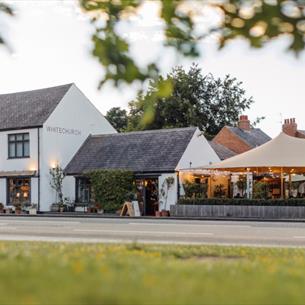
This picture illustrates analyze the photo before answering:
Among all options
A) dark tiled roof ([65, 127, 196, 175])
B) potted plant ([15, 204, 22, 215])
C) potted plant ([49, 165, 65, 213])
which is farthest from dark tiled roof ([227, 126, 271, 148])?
potted plant ([15, 204, 22, 215])

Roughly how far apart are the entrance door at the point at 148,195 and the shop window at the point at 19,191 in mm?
7840

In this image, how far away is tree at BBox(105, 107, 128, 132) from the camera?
266 ft

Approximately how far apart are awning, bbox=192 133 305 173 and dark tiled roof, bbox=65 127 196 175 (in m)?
4.84

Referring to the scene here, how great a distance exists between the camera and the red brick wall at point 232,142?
5526 cm

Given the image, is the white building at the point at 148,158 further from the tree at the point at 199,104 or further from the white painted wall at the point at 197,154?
the tree at the point at 199,104

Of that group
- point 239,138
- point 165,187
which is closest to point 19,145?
point 165,187

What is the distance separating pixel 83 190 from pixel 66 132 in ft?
14.7

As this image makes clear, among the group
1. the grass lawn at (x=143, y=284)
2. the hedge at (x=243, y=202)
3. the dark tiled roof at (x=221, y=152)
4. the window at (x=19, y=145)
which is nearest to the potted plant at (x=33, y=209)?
the window at (x=19, y=145)

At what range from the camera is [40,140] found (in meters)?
41.1

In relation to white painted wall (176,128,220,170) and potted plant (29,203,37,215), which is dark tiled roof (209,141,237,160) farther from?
potted plant (29,203,37,215)

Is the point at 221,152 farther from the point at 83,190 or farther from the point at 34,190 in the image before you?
the point at 34,190

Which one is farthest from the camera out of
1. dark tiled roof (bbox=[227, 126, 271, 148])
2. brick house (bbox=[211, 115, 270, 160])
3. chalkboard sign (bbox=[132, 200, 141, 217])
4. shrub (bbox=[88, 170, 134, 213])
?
dark tiled roof (bbox=[227, 126, 271, 148])

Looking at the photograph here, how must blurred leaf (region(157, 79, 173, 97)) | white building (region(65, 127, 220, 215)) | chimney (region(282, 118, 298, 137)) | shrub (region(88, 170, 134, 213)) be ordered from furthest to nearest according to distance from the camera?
chimney (region(282, 118, 298, 137))
shrub (region(88, 170, 134, 213))
white building (region(65, 127, 220, 215))
blurred leaf (region(157, 79, 173, 97))

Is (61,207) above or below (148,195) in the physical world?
below
